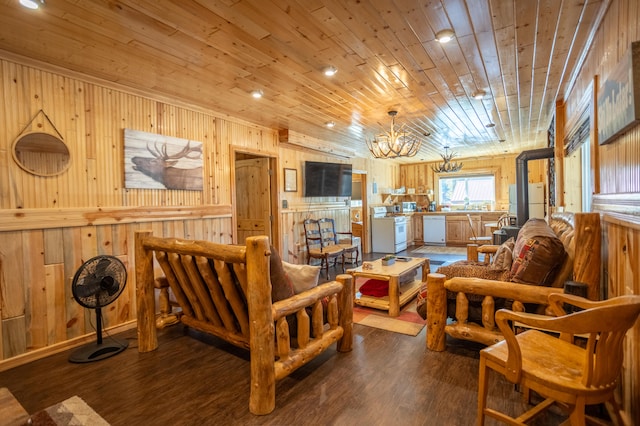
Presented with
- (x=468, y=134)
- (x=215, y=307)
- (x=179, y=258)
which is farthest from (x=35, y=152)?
(x=468, y=134)

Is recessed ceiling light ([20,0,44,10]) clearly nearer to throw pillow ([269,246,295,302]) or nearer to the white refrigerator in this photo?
throw pillow ([269,246,295,302])

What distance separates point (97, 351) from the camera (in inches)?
102

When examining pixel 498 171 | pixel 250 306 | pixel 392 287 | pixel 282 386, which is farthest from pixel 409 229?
pixel 250 306

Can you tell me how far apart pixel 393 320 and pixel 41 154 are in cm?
352

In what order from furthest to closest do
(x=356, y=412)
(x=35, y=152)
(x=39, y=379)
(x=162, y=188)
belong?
(x=162, y=188), (x=35, y=152), (x=39, y=379), (x=356, y=412)

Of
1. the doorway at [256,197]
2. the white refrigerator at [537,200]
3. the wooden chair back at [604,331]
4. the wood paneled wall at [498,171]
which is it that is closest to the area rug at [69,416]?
the wooden chair back at [604,331]

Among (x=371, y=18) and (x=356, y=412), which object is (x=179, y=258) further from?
(x=371, y=18)

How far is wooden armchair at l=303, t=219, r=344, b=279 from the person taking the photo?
5.10 m

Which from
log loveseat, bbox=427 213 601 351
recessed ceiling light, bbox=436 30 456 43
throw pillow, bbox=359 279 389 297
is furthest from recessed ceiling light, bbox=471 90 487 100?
throw pillow, bbox=359 279 389 297

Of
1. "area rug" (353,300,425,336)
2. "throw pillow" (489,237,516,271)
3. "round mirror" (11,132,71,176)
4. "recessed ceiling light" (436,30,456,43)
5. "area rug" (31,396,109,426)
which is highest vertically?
"recessed ceiling light" (436,30,456,43)

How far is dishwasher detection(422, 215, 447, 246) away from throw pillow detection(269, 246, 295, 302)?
7.14 metres

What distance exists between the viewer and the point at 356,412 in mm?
1819

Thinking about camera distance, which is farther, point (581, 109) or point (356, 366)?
point (581, 109)

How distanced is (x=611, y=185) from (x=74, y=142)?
4091 millimetres
